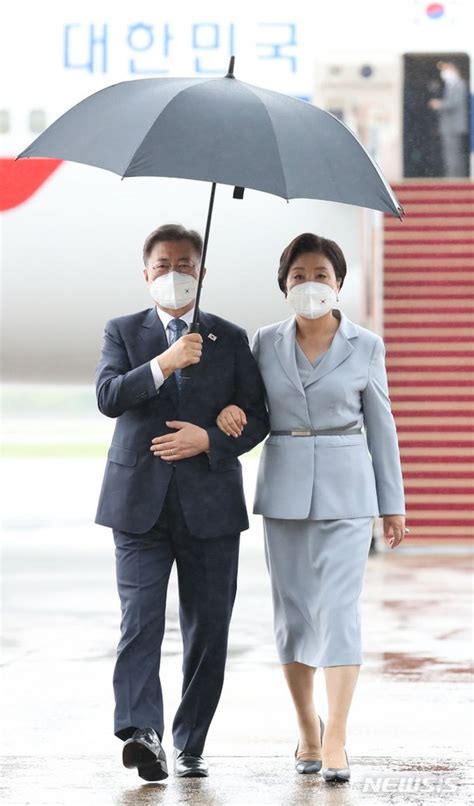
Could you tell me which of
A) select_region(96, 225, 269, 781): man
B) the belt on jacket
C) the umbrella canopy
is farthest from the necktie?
the umbrella canopy

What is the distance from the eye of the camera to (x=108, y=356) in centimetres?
487

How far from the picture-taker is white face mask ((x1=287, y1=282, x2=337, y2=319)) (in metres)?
4.81

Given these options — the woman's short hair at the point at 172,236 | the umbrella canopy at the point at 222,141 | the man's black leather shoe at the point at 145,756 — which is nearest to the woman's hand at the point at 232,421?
the woman's short hair at the point at 172,236

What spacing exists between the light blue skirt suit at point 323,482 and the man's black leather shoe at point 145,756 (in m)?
0.54

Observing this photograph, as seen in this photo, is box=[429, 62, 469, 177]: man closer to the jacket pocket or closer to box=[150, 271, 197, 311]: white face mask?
box=[150, 271, 197, 311]: white face mask

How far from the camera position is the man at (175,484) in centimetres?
472

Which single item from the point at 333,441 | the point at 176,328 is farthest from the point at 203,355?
the point at 333,441

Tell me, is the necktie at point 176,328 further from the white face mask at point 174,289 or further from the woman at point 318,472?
the woman at point 318,472

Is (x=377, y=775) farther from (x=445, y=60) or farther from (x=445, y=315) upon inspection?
(x=445, y=60)

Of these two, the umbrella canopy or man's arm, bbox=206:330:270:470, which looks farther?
man's arm, bbox=206:330:270:470

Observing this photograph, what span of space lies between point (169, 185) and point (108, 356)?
7830 mm

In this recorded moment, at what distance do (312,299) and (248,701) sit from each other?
189 cm

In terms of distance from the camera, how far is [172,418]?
4.81 m

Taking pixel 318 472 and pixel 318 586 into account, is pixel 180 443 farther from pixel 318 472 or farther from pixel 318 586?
pixel 318 586
